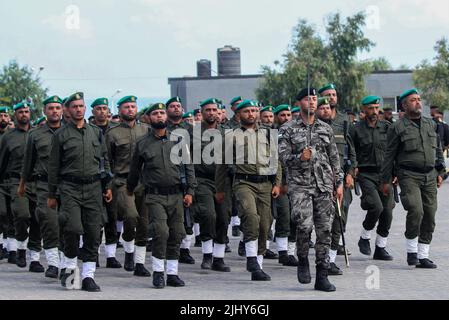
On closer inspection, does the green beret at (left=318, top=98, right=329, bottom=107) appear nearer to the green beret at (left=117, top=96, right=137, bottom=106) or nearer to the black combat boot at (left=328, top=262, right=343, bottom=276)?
the black combat boot at (left=328, top=262, right=343, bottom=276)

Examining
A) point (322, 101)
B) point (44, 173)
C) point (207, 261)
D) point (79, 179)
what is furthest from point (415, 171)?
point (44, 173)

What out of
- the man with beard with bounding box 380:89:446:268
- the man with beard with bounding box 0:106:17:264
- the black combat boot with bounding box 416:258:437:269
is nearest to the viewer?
the black combat boot with bounding box 416:258:437:269

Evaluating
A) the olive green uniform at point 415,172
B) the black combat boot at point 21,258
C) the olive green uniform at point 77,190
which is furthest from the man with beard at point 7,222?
the olive green uniform at point 415,172

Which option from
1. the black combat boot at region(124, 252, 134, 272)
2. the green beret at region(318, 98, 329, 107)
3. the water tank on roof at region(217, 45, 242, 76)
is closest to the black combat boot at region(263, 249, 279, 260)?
the black combat boot at region(124, 252, 134, 272)

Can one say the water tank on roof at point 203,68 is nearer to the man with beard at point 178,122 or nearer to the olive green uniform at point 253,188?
the man with beard at point 178,122

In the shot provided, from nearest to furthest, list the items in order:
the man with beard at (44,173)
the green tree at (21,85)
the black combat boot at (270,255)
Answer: the man with beard at (44,173)
the black combat boot at (270,255)
the green tree at (21,85)

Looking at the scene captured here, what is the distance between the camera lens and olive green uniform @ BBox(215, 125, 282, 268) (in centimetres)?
1273

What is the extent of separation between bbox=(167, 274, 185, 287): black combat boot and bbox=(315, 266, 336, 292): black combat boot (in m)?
1.63

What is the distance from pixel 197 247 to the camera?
55.5 feet

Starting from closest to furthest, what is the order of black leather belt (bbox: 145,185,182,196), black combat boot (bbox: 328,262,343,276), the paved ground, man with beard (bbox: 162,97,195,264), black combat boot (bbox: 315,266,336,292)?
the paved ground, black combat boot (bbox: 315,266,336,292), black leather belt (bbox: 145,185,182,196), black combat boot (bbox: 328,262,343,276), man with beard (bbox: 162,97,195,264)

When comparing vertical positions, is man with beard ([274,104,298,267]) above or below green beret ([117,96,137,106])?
below

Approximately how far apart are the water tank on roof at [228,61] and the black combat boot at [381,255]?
68.4 meters

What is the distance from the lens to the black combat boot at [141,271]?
43.1 ft
